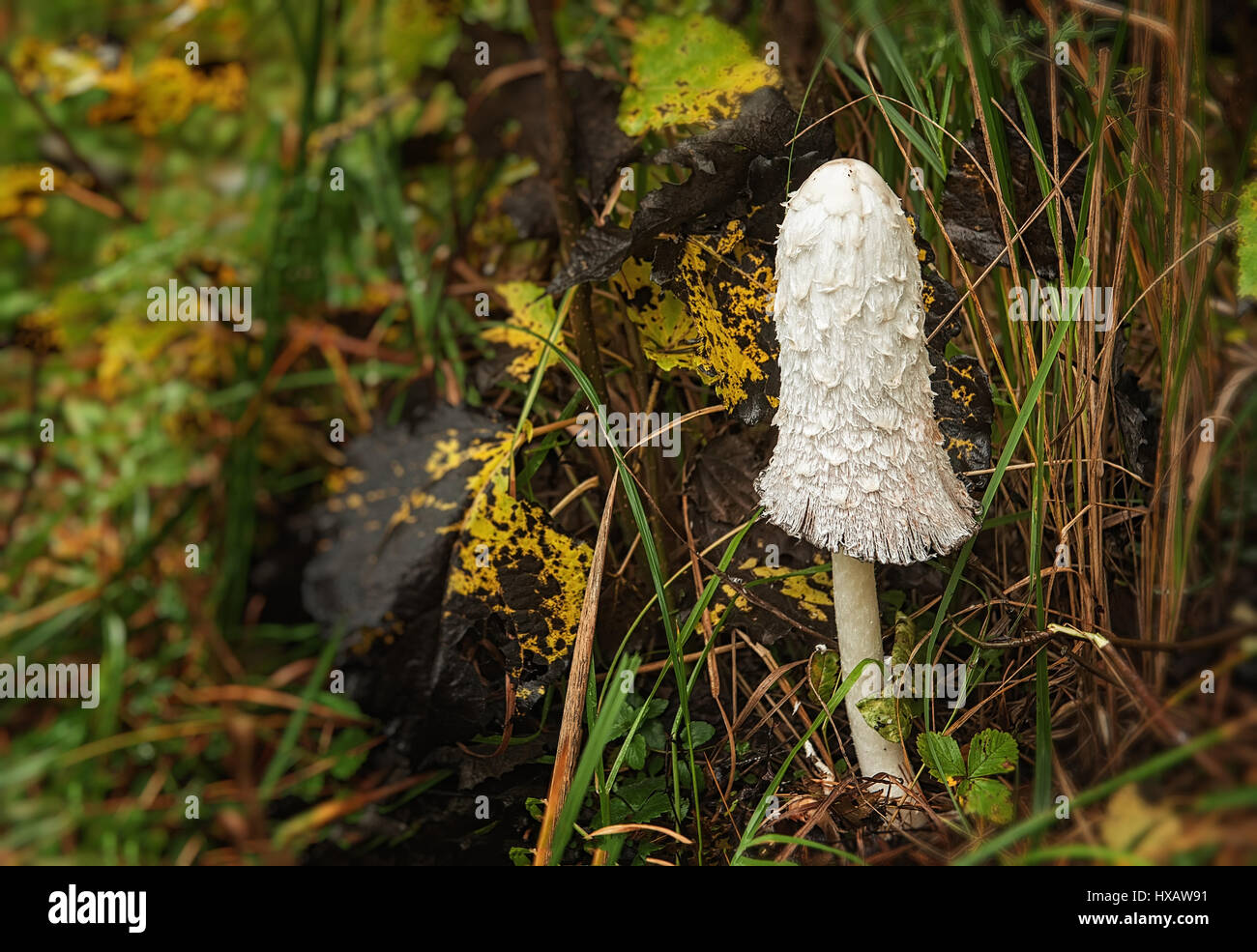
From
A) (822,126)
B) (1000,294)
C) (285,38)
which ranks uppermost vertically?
(285,38)

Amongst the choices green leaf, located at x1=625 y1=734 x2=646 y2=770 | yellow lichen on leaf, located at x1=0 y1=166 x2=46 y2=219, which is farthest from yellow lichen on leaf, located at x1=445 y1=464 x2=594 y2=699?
yellow lichen on leaf, located at x1=0 y1=166 x2=46 y2=219

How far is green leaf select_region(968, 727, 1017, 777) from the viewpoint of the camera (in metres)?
1.65

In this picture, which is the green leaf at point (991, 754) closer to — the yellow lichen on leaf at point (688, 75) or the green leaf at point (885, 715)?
the green leaf at point (885, 715)

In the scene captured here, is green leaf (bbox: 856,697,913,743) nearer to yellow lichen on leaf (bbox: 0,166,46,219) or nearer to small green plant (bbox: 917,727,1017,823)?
small green plant (bbox: 917,727,1017,823)

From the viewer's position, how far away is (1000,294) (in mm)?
1889

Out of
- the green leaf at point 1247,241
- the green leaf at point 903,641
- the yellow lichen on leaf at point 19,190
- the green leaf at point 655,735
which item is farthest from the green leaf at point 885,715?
the yellow lichen on leaf at point 19,190

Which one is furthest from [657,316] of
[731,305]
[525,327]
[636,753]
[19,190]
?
[19,190]

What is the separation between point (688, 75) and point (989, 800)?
171cm

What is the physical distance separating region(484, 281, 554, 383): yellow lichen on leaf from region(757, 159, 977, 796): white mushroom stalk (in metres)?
0.79

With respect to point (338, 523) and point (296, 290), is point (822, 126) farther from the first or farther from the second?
point (296, 290)

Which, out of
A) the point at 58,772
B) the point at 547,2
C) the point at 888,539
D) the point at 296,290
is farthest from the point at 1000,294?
the point at 58,772

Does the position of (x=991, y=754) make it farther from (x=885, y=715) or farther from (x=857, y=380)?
(x=857, y=380)

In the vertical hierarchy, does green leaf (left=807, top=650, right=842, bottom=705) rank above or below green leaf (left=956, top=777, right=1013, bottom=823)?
above
